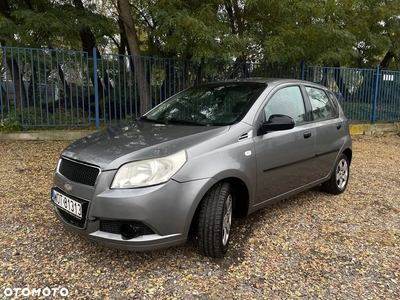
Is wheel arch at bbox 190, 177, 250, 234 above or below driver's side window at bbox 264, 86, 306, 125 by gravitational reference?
below

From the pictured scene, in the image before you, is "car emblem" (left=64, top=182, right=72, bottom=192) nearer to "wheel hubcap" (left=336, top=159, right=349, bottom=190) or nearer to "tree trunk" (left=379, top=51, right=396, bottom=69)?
"wheel hubcap" (left=336, top=159, right=349, bottom=190)

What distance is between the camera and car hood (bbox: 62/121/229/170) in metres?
2.56

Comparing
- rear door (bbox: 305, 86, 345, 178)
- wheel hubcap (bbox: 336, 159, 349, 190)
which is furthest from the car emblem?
wheel hubcap (bbox: 336, 159, 349, 190)

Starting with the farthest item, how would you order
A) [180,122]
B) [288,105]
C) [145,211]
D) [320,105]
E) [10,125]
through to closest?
[10,125]
[320,105]
[288,105]
[180,122]
[145,211]

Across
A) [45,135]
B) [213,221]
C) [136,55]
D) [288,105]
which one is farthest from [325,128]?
[45,135]

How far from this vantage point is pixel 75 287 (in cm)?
245

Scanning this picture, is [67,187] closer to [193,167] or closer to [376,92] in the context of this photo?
[193,167]

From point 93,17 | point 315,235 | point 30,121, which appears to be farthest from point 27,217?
point 93,17

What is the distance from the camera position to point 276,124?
309 cm

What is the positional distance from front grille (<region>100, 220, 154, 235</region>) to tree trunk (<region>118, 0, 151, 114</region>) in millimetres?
5788

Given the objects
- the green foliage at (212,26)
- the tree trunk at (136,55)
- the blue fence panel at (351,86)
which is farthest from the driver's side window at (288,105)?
the blue fence panel at (351,86)

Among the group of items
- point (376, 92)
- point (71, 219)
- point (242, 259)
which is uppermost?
point (376, 92)

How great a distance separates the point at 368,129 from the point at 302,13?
223 inches

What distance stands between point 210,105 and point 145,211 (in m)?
1.53
